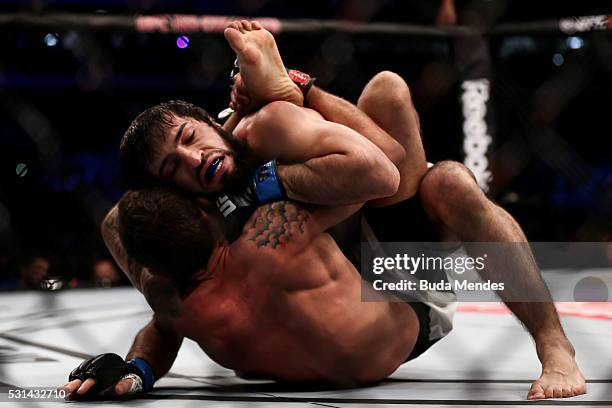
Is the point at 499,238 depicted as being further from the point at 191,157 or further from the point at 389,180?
the point at 191,157

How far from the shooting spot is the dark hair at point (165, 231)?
4.23 feet

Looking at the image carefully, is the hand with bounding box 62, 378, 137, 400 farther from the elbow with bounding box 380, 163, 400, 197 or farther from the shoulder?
the elbow with bounding box 380, 163, 400, 197

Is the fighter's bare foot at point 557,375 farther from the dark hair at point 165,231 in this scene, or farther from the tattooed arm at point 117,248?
the tattooed arm at point 117,248

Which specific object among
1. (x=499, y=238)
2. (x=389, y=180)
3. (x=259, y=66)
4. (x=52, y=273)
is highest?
(x=259, y=66)

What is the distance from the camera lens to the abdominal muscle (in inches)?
52.8

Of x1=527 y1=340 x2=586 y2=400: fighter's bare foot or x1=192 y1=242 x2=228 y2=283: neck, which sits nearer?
x1=527 y1=340 x2=586 y2=400: fighter's bare foot

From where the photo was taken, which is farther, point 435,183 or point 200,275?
point 435,183

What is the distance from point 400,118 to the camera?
1.54 m

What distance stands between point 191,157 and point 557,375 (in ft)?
2.09

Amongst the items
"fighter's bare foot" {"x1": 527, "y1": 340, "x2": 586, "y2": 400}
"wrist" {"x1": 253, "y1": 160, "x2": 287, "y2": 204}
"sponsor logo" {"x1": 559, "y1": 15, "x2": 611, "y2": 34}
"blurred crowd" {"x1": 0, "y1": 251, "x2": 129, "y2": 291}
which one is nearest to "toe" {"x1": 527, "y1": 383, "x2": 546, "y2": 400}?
"fighter's bare foot" {"x1": 527, "y1": 340, "x2": 586, "y2": 400}

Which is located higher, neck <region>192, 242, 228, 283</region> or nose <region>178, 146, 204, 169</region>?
nose <region>178, 146, 204, 169</region>

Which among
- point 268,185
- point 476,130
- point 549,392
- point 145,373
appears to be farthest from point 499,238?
point 476,130

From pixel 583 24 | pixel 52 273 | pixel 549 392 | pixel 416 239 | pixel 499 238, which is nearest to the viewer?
pixel 549 392

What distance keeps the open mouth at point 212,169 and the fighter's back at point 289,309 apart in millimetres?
90
